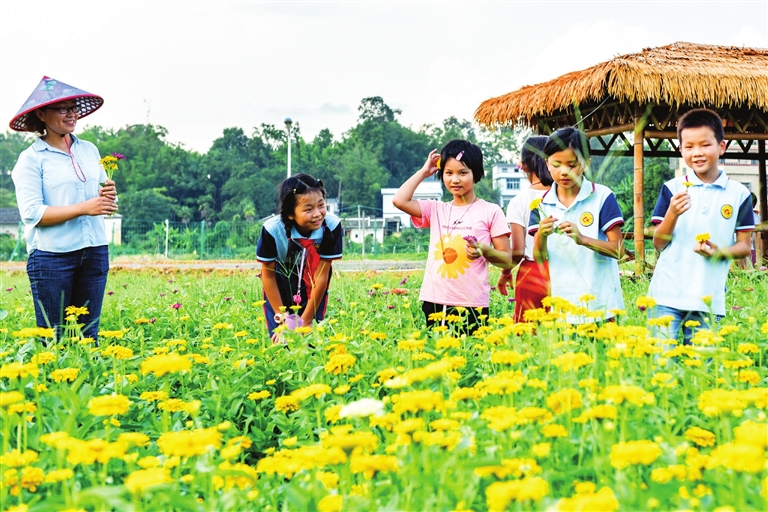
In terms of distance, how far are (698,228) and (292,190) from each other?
1.70 m

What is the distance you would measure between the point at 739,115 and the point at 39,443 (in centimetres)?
979

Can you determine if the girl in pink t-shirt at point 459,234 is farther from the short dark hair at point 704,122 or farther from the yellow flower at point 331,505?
the yellow flower at point 331,505

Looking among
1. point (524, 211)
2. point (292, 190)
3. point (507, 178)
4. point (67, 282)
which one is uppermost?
point (507, 178)

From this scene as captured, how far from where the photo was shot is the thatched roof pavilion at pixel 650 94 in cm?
784

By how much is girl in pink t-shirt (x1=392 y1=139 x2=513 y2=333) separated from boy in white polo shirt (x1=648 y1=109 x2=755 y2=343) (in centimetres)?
65

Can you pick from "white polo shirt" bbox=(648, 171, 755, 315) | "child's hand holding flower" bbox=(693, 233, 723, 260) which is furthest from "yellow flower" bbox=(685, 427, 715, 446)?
"white polo shirt" bbox=(648, 171, 755, 315)

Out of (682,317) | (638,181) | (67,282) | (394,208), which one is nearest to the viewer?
(682,317)

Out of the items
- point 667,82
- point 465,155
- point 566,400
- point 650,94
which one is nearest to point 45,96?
point 465,155

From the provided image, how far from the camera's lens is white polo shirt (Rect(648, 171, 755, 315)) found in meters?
2.76

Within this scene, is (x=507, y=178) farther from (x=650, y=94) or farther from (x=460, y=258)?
(x=460, y=258)

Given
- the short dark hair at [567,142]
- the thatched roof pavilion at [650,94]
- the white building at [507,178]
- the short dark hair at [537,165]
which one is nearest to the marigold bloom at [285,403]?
the short dark hair at [567,142]

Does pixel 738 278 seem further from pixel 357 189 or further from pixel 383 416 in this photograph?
pixel 357 189

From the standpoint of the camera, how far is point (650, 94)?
7727 millimetres

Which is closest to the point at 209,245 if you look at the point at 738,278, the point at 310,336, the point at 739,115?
the point at 739,115
